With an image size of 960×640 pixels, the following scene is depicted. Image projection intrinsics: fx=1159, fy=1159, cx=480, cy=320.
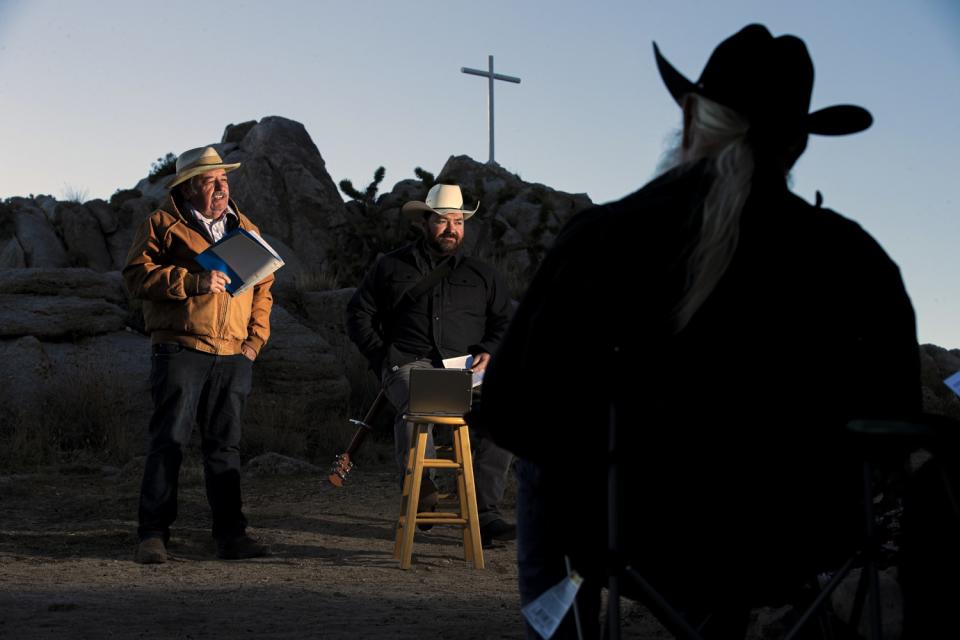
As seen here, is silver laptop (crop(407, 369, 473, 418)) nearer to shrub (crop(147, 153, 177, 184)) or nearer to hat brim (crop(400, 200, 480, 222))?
hat brim (crop(400, 200, 480, 222))

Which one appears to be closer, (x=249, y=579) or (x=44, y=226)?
(x=249, y=579)

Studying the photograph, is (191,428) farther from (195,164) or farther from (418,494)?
(195,164)

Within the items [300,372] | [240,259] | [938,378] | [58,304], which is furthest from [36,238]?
[240,259]

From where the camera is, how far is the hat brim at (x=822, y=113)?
99.1 inches

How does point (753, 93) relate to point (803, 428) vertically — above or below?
above

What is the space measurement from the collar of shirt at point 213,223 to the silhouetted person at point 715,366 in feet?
15.1

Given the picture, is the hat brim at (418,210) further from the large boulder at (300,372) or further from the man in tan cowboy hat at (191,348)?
the large boulder at (300,372)

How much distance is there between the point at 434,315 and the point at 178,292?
181cm

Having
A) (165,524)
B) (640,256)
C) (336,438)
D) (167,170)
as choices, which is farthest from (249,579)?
(167,170)

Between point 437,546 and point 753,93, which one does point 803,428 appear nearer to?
point 753,93

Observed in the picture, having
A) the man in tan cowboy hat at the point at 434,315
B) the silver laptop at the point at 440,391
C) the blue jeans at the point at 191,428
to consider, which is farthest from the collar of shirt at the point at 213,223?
the silver laptop at the point at 440,391

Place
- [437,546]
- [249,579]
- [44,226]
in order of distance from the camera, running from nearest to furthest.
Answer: [249,579] → [437,546] → [44,226]

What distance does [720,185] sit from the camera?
229 centimetres

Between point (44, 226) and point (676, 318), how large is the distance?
28457mm
